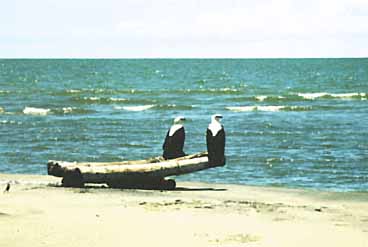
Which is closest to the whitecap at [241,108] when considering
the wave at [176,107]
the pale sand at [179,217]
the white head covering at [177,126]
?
the wave at [176,107]

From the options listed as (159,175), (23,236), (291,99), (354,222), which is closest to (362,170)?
(159,175)

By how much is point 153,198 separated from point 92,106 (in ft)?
107

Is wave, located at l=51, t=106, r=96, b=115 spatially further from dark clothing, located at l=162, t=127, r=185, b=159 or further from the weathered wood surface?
the weathered wood surface

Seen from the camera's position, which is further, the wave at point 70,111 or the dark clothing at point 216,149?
the wave at point 70,111

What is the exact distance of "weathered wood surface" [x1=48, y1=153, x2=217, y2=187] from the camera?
14.7m

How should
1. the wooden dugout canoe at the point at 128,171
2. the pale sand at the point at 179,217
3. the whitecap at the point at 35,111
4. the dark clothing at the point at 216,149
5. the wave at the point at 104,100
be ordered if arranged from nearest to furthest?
the pale sand at the point at 179,217
the wooden dugout canoe at the point at 128,171
the dark clothing at the point at 216,149
the whitecap at the point at 35,111
the wave at the point at 104,100

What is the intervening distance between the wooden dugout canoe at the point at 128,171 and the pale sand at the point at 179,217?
274 millimetres

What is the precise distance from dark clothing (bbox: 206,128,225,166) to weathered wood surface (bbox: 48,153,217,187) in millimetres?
132

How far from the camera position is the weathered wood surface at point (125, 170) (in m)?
14.7

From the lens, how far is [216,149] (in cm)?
1530

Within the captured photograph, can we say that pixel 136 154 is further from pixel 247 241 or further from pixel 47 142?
pixel 247 241

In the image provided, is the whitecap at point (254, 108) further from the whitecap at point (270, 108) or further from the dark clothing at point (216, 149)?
the dark clothing at point (216, 149)

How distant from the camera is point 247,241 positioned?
9680mm

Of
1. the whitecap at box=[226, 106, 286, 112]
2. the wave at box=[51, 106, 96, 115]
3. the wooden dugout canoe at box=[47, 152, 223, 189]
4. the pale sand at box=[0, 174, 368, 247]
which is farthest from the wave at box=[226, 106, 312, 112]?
the wooden dugout canoe at box=[47, 152, 223, 189]
